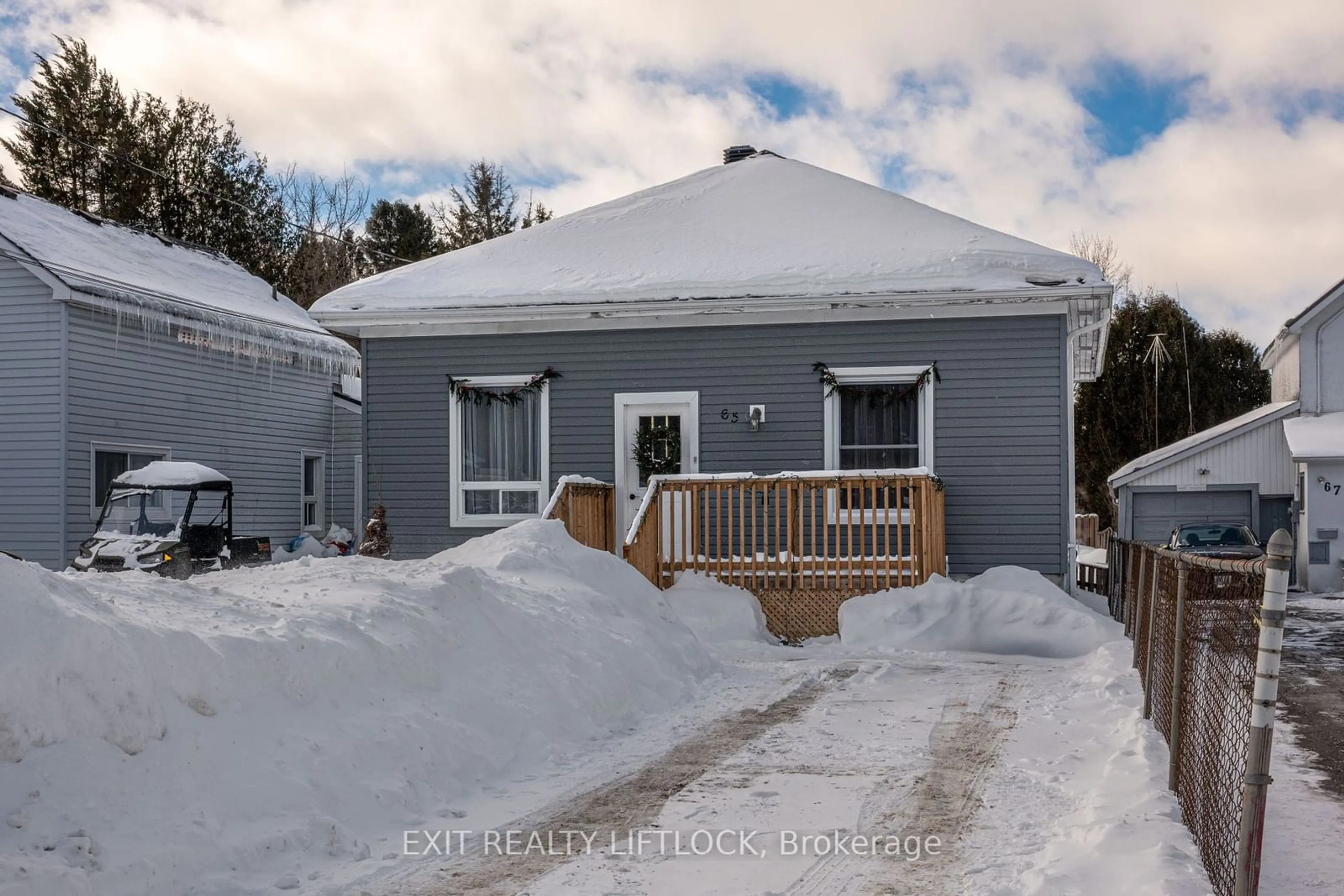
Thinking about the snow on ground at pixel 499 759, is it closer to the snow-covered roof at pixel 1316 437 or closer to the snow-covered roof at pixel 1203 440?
the snow-covered roof at pixel 1316 437

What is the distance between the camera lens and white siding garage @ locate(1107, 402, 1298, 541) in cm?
2420

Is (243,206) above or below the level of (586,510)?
above

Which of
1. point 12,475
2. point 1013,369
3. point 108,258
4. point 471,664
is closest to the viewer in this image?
point 471,664

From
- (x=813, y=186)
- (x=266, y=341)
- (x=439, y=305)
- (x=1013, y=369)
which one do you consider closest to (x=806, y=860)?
(x=1013, y=369)

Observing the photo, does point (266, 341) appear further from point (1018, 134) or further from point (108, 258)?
point (1018, 134)

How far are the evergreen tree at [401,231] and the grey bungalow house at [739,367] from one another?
28525 millimetres

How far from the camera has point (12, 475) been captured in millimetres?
17281

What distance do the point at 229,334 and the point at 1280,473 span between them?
65.8 ft

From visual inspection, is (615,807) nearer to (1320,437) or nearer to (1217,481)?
(1320,437)

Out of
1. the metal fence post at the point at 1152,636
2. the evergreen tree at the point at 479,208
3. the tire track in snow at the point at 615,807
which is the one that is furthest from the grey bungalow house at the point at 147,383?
the evergreen tree at the point at 479,208

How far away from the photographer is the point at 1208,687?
525 cm

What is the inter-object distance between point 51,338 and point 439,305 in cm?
657

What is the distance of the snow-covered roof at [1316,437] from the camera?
70.3 ft

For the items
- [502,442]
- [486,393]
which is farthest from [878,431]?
[486,393]
